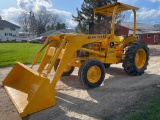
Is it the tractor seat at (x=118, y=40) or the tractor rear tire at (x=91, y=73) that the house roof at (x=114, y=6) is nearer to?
the tractor seat at (x=118, y=40)

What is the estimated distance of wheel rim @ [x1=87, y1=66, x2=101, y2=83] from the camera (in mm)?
5547

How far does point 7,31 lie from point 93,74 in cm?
6105

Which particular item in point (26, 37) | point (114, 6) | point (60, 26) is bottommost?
point (114, 6)

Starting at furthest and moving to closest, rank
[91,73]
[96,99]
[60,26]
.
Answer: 1. [60,26]
2. [91,73]
3. [96,99]

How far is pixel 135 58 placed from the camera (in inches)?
273

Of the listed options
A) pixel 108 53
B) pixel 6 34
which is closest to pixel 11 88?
pixel 108 53

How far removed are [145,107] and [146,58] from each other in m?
3.69

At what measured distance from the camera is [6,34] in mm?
60719

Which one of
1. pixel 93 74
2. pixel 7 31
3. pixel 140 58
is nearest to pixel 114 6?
pixel 140 58

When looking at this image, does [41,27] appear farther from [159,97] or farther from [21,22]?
[159,97]

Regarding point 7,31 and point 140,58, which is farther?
point 7,31

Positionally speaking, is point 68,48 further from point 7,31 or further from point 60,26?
point 60,26

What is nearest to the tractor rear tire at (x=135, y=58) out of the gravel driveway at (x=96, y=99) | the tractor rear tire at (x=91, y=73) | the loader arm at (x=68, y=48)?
the gravel driveway at (x=96, y=99)

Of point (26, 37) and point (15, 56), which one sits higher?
point (26, 37)
